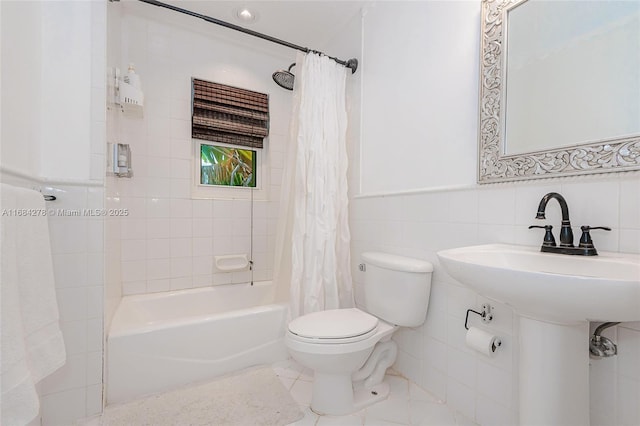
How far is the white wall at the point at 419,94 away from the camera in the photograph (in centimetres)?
138

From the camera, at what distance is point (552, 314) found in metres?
0.77

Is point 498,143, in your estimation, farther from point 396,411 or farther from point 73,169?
point 73,169

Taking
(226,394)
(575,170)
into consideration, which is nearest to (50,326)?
(226,394)

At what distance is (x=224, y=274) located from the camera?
2439mm

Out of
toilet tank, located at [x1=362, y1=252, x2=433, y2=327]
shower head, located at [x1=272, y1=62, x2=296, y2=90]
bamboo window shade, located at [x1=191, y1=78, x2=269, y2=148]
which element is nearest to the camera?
toilet tank, located at [x1=362, y1=252, x2=433, y2=327]

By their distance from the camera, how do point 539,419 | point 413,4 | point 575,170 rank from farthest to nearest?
point 413,4 → point 575,170 → point 539,419

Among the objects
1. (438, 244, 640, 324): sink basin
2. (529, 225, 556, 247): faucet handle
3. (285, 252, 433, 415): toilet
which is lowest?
(285, 252, 433, 415): toilet

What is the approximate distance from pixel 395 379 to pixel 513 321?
0.82 meters

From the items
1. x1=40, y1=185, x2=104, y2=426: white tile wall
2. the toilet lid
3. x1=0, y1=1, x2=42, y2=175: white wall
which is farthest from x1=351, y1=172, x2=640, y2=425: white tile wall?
x1=0, y1=1, x2=42, y2=175: white wall

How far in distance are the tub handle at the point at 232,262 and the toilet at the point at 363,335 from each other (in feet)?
3.56

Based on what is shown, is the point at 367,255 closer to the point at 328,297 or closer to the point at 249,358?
the point at 328,297

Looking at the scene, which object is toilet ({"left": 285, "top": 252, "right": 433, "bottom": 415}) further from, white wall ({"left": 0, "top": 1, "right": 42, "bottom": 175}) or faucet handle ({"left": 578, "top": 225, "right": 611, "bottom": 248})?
white wall ({"left": 0, "top": 1, "right": 42, "bottom": 175})

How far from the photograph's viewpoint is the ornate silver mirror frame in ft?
3.34

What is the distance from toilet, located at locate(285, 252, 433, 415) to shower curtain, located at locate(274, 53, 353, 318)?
257 millimetres
